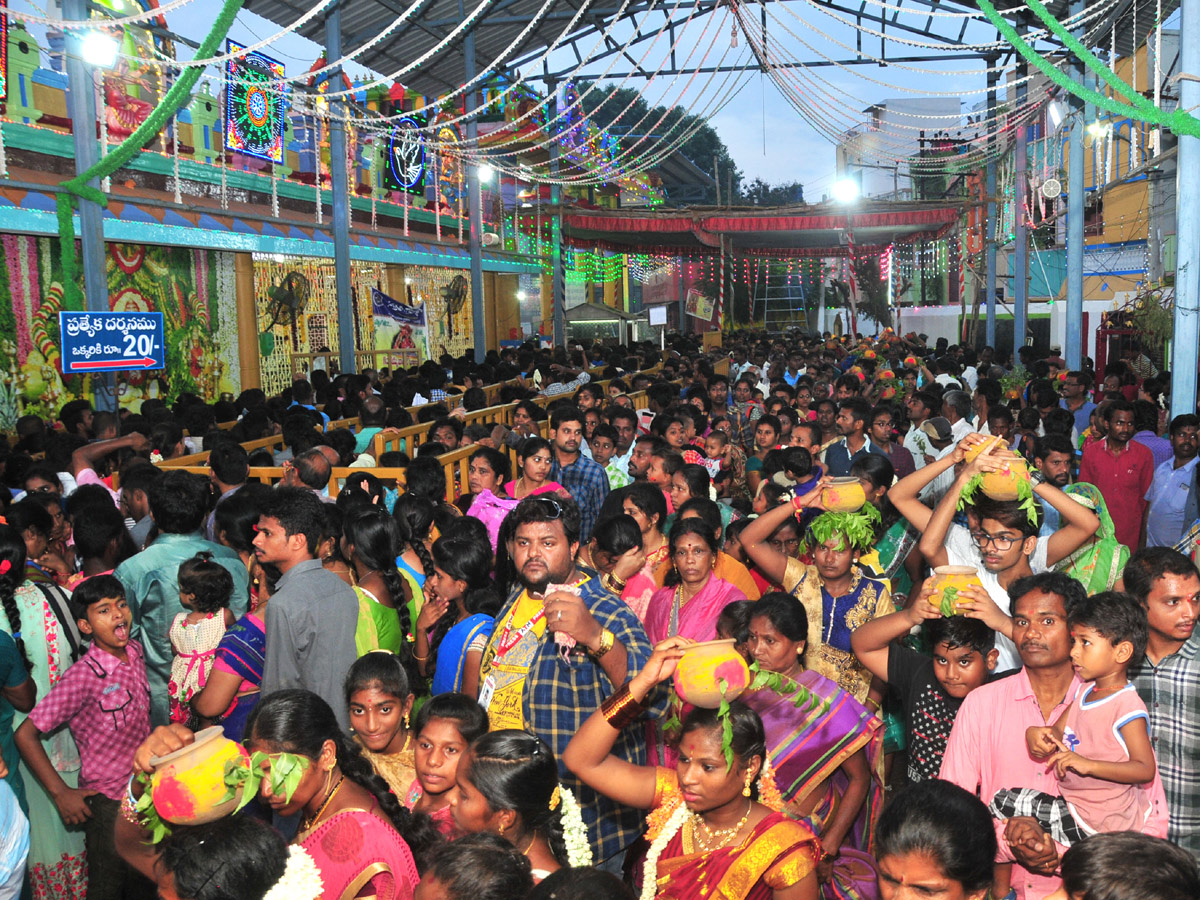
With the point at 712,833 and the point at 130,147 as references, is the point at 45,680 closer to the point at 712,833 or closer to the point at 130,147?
the point at 712,833

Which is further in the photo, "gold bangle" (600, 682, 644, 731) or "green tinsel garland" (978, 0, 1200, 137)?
"green tinsel garland" (978, 0, 1200, 137)

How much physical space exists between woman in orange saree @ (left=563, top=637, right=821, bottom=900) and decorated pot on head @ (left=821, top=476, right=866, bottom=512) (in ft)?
4.93

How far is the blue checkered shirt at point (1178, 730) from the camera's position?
287 cm

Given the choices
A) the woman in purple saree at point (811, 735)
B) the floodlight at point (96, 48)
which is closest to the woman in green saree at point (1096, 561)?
the woman in purple saree at point (811, 735)

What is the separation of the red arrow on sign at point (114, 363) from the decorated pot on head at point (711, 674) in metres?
7.27

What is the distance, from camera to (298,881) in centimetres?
213

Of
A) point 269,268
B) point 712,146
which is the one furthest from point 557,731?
point 712,146

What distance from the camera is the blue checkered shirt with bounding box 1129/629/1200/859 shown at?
9.42 ft

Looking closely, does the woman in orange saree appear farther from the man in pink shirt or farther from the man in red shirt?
the man in red shirt

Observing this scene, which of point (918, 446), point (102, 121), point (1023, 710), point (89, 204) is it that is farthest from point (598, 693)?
point (102, 121)

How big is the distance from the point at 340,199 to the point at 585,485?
9642 mm

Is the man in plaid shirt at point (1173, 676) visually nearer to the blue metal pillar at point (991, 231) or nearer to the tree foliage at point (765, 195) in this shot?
the blue metal pillar at point (991, 231)

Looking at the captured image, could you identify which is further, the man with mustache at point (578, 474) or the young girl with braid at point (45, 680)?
the man with mustache at point (578, 474)

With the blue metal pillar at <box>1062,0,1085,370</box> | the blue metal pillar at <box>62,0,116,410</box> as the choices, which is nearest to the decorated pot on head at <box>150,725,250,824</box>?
the blue metal pillar at <box>62,0,116,410</box>
